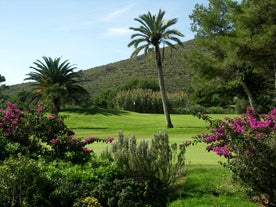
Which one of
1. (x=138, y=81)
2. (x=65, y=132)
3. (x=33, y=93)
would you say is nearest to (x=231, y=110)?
(x=138, y=81)

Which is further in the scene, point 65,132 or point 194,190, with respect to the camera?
point 65,132

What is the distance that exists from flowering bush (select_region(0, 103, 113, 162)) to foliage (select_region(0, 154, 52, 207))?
2.18m

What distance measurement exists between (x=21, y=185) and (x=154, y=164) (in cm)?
299

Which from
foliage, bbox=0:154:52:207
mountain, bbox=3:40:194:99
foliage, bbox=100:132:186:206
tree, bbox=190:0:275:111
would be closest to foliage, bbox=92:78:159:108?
mountain, bbox=3:40:194:99

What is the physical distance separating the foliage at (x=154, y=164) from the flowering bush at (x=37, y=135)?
1902 millimetres

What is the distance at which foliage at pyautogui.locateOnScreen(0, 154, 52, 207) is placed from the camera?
317 inches

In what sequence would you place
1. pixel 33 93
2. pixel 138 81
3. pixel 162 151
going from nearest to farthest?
pixel 162 151 → pixel 33 93 → pixel 138 81

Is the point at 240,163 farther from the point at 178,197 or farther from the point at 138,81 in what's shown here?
the point at 138,81

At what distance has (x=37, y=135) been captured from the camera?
11.5 meters

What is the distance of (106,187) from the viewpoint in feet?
28.6

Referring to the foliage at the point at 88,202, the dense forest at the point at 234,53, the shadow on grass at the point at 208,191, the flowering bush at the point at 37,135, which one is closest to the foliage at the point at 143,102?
the dense forest at the point at 234,53

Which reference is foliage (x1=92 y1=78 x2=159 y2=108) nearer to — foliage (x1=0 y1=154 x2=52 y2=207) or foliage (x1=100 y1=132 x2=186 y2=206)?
foliage (x1=100 y1=132 x2=186 y2=206)

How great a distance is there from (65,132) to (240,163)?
218 inches

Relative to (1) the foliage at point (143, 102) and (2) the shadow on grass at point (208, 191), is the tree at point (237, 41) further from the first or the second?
(1) the foliage at point (143, 102)
